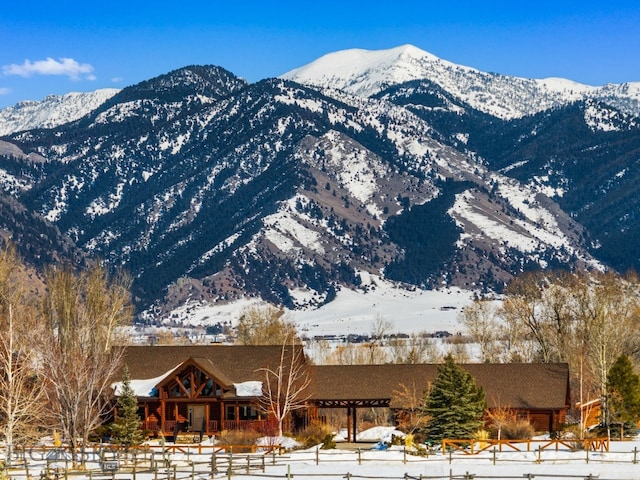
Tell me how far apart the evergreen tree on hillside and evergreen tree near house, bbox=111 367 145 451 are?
2985 cm

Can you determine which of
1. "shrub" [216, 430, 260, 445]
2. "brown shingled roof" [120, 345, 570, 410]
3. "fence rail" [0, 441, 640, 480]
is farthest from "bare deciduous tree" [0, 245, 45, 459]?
"shrub" [216, 430, 260, 445]

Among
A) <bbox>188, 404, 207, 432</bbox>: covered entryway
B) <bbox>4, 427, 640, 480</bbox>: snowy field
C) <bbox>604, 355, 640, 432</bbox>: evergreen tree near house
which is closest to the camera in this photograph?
<bbox>4, 427, 640, 480</bbox>: snowy field

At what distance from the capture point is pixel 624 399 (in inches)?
3179

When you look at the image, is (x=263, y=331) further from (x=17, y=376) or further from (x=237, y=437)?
(x=17, y=376)

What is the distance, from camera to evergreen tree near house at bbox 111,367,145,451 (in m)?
76.9

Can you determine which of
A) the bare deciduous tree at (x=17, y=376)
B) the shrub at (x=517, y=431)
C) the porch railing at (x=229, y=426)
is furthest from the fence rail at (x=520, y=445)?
the bare deciduous tree at (x=17, y=376)

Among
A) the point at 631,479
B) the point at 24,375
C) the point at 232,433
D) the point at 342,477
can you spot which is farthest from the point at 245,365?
the point at 631,479

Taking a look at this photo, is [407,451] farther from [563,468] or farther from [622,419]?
[622,419]

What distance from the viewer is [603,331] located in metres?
96.1

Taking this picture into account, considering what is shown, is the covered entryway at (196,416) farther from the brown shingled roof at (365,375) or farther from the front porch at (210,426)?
the brown shingled roof at (365,375)

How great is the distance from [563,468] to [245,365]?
32128 mm

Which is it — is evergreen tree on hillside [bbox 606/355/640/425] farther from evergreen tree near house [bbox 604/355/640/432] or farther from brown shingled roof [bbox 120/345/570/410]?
brown shingled roof [bbox 120/345/570/410]

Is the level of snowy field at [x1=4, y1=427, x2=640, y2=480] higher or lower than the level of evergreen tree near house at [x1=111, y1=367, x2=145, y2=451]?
lower

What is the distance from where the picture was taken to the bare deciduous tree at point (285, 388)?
82062mm
